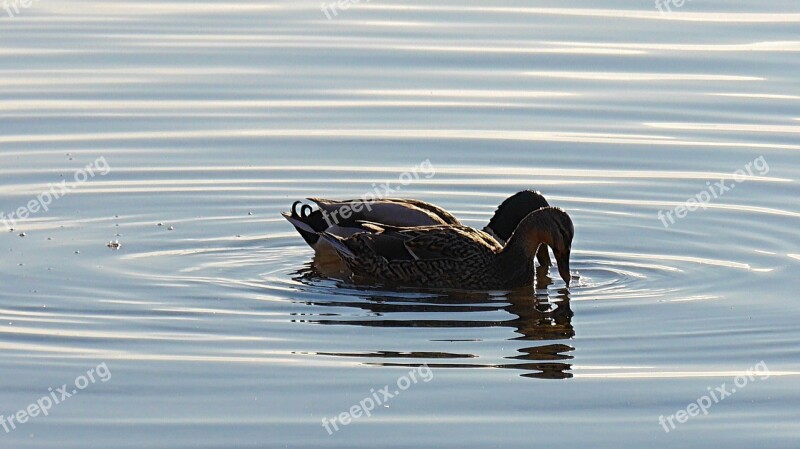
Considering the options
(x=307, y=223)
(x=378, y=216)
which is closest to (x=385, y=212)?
(x=378, y=216)

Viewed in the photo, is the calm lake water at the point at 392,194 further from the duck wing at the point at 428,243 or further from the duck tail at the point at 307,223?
the duck wing at the point at 428,243

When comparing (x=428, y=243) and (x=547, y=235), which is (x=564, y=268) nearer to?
(x=547, y=235)

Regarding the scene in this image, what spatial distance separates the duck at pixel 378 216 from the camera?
1307 centimetres

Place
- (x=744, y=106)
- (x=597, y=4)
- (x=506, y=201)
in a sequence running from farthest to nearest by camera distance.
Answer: (x=597, y=4)
(x=744, y=106)
(x=506, y=201)

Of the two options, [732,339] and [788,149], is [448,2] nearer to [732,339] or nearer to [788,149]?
[788,149]

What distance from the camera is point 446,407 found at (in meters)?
9.02

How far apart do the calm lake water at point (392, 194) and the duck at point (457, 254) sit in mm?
247

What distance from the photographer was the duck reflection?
1002 cm

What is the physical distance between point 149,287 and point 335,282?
1.47m

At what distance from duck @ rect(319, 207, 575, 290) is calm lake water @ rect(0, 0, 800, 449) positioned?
0.25m

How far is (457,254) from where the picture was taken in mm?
12516

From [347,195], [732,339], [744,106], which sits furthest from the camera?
[744,106]

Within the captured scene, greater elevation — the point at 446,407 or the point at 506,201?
the point at 506,201

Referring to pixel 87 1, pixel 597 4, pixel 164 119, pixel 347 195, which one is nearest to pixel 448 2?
pixel 597 4
